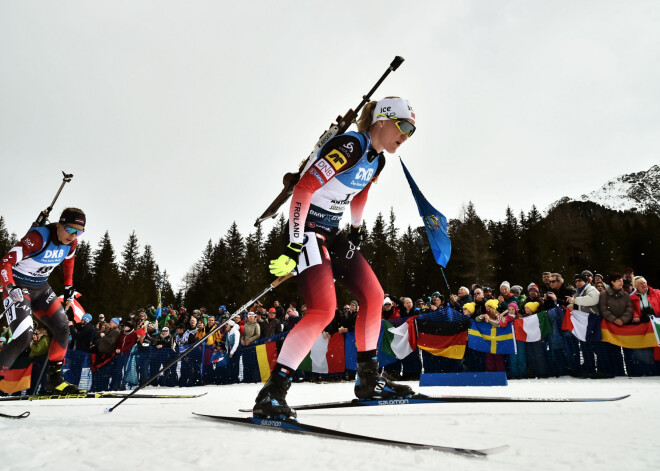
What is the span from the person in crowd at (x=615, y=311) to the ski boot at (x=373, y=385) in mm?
5669

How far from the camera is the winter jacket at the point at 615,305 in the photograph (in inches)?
278

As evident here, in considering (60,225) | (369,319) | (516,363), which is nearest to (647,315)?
(516,363)

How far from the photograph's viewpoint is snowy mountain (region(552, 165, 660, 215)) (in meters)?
147

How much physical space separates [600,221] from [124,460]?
48.4m

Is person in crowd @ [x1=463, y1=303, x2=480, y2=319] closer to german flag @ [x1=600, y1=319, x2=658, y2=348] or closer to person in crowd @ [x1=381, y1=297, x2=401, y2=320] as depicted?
person in crowd @ [x1=381, y1=297, x2=401, y2=320]

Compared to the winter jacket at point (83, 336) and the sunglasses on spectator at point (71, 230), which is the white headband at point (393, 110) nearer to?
the sunglasses on spectator at point (71, 230)

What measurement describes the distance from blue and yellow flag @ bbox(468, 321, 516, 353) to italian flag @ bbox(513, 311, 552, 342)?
0.62 ft

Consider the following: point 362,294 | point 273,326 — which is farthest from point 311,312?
point 273,326

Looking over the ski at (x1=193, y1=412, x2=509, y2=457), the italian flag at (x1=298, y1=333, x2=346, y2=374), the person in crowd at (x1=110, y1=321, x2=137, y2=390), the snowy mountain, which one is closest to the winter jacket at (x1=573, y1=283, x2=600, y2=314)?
the italian flag at (x1=298, y1=333, x2=346, y2=374)

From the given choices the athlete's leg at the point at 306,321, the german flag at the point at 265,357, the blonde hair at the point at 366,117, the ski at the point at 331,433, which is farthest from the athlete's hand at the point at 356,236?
the german flag at the point at 265,357

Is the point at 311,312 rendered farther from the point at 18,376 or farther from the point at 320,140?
the point at 18,376

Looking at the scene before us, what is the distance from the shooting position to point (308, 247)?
131 inches

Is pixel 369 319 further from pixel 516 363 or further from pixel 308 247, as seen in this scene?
pixel 516 363

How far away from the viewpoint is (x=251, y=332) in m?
11.5
